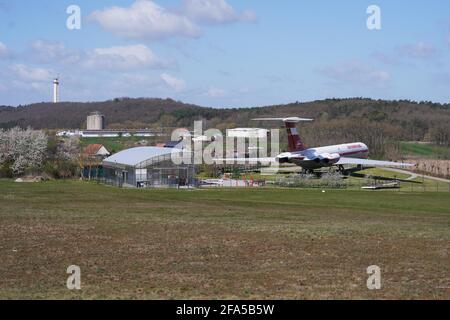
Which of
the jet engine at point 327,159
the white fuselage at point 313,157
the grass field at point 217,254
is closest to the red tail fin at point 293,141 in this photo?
the white fuselage at point 313,157

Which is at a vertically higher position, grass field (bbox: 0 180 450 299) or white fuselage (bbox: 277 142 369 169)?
white fuselage (bbox: 277 142 369 169)

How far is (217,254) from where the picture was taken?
19453 millimetres

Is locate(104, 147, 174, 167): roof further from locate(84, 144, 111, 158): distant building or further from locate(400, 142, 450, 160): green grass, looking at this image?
locate(400, 142, 450, 160): green grass

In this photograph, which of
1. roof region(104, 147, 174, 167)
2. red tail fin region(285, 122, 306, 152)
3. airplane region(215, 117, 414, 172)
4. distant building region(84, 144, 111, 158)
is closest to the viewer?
roof region(104, 147, 174, 167)

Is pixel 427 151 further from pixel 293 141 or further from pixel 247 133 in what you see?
pixel 293 141

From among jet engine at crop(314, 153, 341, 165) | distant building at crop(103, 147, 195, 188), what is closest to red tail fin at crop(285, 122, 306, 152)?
jet engine at crop(314, 153, 341, 165)

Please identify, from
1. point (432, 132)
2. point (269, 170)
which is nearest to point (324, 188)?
point (269, 170)

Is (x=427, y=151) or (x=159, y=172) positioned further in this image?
(x=427, y=151)

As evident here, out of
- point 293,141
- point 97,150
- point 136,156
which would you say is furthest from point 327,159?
point 97,150

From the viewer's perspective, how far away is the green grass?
122 m

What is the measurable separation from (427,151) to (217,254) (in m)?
118

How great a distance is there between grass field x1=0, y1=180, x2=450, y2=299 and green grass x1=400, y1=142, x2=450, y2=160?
92116mm

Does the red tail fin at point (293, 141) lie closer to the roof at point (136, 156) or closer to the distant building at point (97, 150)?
the roof at point (136, 156)

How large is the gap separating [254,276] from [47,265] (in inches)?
220
